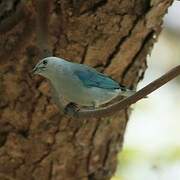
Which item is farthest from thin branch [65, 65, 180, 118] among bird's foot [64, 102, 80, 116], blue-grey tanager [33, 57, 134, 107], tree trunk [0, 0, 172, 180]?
tree trunk [0, 0, 172, 180]

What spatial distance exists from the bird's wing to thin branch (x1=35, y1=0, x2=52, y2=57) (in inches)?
5.6

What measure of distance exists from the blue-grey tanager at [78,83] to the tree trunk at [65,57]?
0.13 m

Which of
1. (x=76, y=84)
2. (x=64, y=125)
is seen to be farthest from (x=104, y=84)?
(x=64, y=125)

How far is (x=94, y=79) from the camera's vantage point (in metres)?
2.10

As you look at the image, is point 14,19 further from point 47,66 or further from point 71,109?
point 71,109

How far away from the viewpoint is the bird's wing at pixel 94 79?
2066 mm

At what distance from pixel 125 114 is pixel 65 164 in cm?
29

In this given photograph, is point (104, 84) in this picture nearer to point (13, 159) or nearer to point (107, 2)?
point (107, 2)

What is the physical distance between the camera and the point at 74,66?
2092 millimetres

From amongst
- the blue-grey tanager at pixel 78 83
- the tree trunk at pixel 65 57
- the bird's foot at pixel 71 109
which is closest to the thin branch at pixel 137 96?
the bird's foot at pixel 71 109

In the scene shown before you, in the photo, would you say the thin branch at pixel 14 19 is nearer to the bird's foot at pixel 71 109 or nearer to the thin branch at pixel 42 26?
A: the thin branch at pixel 42 26

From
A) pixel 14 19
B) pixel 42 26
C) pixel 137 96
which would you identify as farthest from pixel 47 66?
pixel 137 96

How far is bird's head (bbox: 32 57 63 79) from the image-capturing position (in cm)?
197

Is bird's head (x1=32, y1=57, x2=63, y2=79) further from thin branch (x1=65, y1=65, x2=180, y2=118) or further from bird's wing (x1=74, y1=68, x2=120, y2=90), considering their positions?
thin branch (x1=65, y1=65, x2=180, y2=118)
